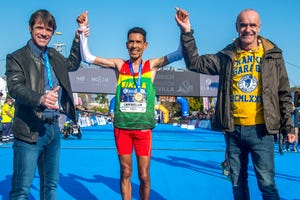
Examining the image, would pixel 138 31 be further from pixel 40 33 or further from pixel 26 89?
pixel 26 89

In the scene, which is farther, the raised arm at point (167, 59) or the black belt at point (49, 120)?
the raised arm at point (167, 59)

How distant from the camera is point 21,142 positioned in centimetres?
316

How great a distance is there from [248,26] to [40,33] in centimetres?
182

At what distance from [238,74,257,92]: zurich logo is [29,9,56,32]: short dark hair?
1.76m

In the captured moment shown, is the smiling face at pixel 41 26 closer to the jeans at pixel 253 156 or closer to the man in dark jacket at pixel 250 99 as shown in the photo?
the man in dark jacket at pixel 250 99

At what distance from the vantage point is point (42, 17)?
3.27m

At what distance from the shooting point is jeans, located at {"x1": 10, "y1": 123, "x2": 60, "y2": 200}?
312cm

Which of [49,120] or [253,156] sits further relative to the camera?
[253,156]

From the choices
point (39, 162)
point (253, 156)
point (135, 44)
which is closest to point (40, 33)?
point (39, 162)

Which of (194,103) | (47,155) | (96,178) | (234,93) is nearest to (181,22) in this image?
(234,93)

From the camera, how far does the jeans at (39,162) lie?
312 centimetres

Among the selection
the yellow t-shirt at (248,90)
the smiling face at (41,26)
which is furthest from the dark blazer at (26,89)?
the yellow t-shirt at (248,90)

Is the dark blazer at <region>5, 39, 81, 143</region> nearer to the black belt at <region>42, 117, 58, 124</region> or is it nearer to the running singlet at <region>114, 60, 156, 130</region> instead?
the black belt at <region>42, 117, 58, 124</region>

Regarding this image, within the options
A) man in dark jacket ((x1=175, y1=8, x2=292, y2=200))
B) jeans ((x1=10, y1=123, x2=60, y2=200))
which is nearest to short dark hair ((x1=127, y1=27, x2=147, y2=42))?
man in dark jacket ((x1=175, y1=8, x2=292, y2=200))
